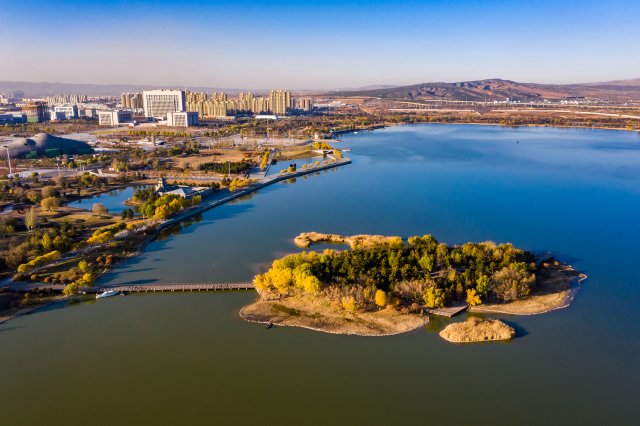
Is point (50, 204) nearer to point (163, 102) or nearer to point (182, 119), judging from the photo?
point (182, 119)

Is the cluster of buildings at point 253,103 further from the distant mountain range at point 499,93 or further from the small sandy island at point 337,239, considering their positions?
the small sandy island at point 337,239

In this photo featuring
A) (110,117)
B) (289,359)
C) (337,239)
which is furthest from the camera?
(110,117)

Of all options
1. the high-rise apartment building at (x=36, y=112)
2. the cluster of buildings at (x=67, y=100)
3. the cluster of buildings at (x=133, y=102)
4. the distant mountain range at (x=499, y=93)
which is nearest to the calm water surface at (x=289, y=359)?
the high-rise apartment building at (x=36, y=112)

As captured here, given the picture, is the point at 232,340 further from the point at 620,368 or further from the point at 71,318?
the point at 620,368

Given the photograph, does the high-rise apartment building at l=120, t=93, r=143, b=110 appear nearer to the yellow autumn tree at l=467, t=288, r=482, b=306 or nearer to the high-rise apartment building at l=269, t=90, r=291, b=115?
the high-rise apartment building at l=269, t=90, r=291, b=115

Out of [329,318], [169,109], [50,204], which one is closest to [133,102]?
[169,109]

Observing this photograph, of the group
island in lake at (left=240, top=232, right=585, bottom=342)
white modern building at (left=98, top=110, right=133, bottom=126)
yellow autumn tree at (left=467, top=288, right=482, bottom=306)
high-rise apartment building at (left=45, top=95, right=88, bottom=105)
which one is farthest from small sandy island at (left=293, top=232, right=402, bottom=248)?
high-rise apartment building at (left=45, top=95, right=88, bottom=105)
